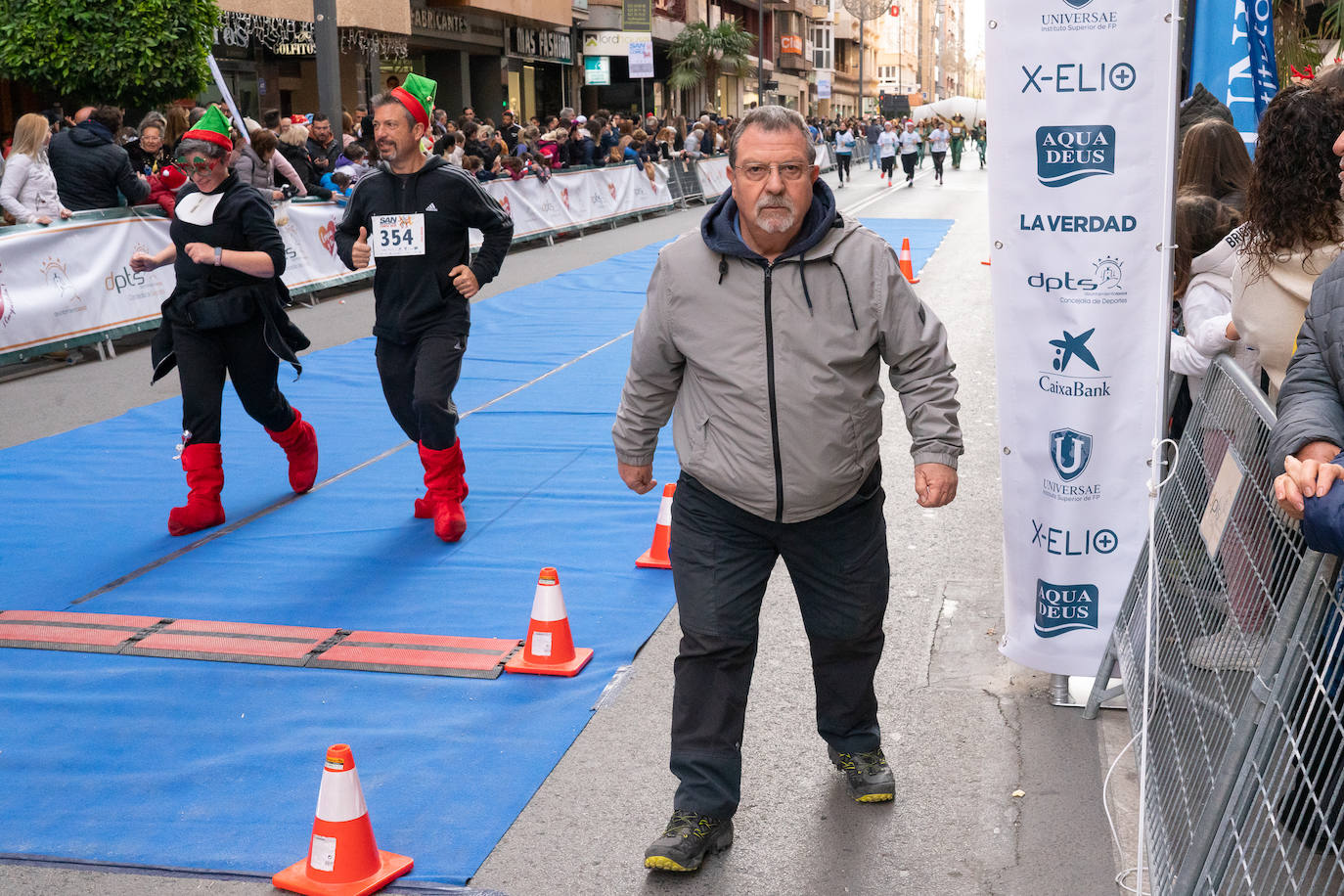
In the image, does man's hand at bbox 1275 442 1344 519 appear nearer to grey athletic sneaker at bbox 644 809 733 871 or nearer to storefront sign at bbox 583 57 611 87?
grey athletic sneaker at bbox 644 809 733 871

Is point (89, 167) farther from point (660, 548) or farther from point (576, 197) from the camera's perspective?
point (576, 197)

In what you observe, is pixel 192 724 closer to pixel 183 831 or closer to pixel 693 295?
pixel 183 831

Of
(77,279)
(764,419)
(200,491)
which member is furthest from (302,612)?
(77,279)

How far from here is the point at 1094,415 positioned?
14.8 feet

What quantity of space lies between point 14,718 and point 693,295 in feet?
9.40

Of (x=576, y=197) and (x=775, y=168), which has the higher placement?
(x=775, y=168)

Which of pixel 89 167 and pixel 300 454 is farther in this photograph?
pixel 89 167

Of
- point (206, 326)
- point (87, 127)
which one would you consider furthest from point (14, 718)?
point (87, 127)

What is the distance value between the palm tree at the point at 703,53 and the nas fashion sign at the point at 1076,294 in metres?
50.6

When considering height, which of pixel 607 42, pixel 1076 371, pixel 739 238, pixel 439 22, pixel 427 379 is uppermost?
pixel 607 42

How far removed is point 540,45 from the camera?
131ft

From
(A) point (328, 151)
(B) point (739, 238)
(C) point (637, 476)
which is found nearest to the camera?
(B) point (739, 238)

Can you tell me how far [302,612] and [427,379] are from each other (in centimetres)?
136

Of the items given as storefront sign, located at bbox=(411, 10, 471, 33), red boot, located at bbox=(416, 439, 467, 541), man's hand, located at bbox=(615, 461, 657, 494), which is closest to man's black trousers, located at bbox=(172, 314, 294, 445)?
red boot, located at bbox=(416, 439, 467, 541)
